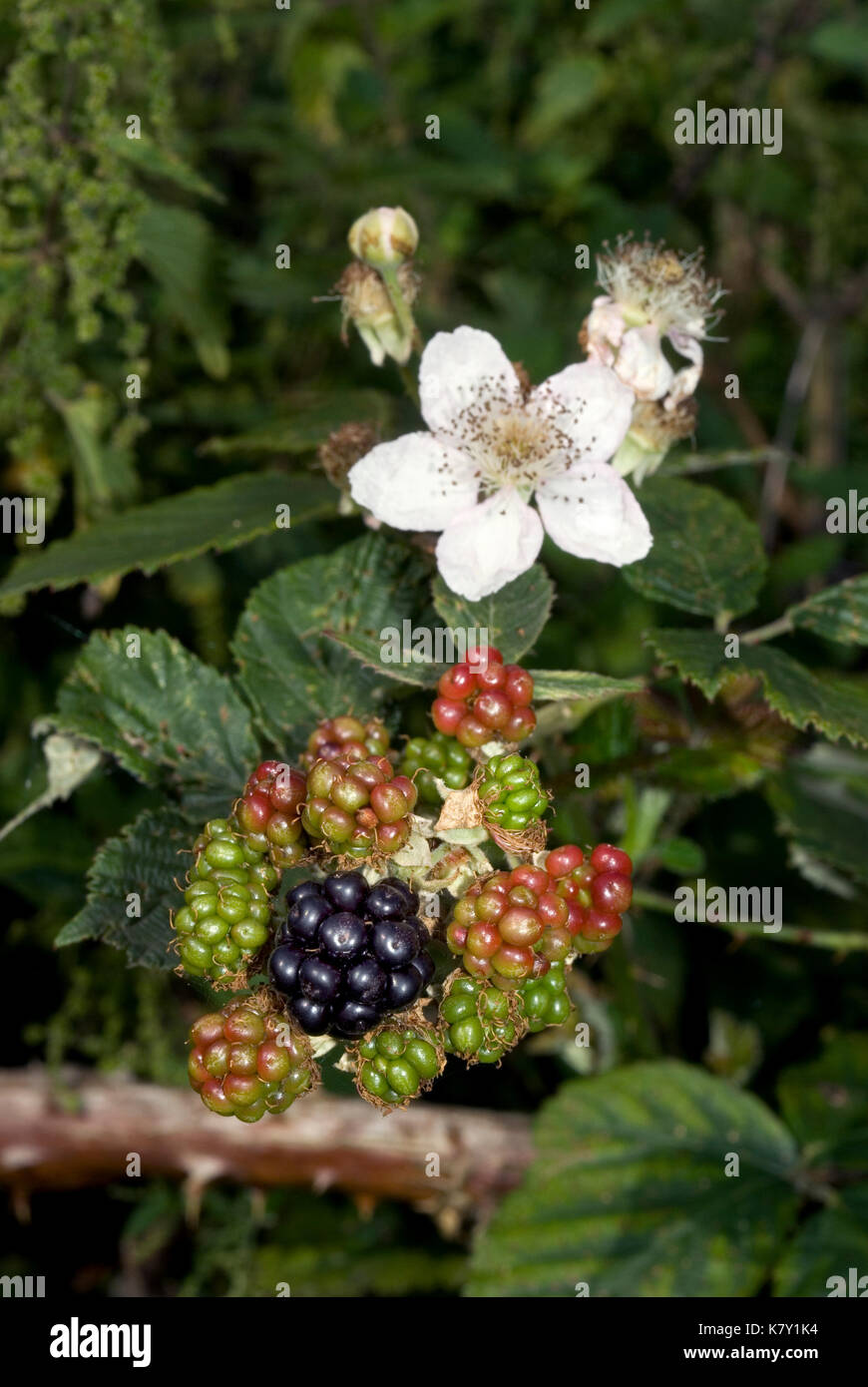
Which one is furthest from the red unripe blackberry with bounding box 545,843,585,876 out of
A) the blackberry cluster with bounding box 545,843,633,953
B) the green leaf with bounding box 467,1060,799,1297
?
the green leaf with bounding box 467,1060,799,1297

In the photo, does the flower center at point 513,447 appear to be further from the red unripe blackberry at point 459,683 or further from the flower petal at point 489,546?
the red unripe blackberry at point 459,683

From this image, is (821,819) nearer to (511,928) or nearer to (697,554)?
(697,554)

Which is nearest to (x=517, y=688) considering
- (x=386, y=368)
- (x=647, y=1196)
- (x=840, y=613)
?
(x=840, y=613)

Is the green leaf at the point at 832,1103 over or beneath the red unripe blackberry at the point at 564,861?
beneath

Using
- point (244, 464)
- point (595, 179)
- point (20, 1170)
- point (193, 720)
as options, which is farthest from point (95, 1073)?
point (595, 179)

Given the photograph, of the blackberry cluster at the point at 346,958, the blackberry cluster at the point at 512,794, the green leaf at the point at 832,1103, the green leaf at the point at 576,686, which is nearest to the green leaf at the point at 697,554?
the green leaf at the point at 576,686

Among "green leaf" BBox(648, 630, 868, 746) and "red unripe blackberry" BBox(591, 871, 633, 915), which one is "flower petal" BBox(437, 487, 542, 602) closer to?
"green leaf" BBox(648, 630, 868, 746)

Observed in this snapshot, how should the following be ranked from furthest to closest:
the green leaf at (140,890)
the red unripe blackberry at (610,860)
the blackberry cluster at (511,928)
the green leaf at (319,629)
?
1. the green leaf at (319,629)
2. the green leaf at (140,890)
3. the red unripe blackberry at (610,860)
4. the blackberry cluster at (511,928)
